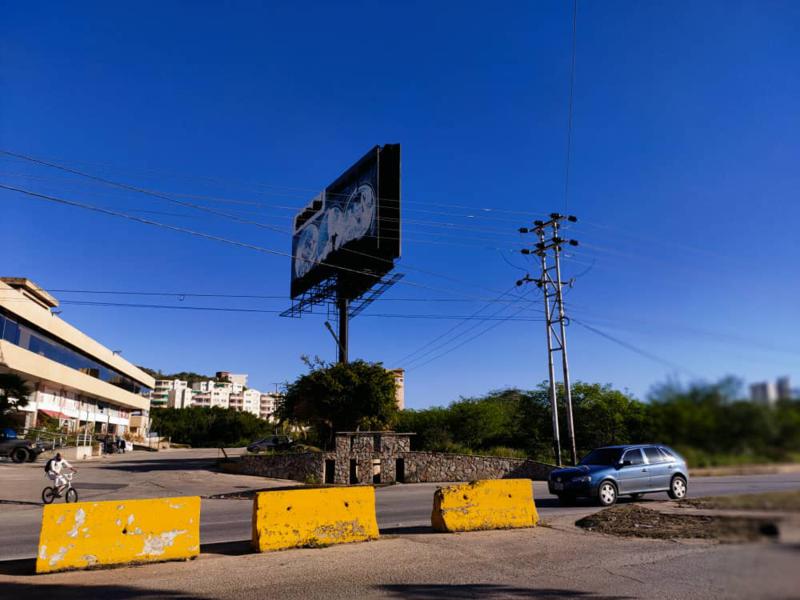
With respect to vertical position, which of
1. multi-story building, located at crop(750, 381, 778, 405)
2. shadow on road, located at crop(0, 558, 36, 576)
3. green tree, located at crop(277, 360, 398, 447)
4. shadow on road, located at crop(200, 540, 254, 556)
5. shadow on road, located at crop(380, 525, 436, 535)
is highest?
green tree, located at crop(277, 360, 398, 447)

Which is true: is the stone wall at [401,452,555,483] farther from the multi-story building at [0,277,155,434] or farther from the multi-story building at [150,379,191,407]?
the multi-story building at [150,379,191,407]

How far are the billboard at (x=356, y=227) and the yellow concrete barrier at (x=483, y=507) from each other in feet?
66.0

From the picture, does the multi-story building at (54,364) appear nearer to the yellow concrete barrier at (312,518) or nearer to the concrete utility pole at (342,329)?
the concrete utility pole at (342,329)

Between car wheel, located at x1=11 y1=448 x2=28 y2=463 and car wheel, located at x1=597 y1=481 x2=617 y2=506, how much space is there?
1211 inches

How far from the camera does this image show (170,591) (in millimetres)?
6402

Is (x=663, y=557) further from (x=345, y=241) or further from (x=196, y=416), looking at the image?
(x=196, y=416)

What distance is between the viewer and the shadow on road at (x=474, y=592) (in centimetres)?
614

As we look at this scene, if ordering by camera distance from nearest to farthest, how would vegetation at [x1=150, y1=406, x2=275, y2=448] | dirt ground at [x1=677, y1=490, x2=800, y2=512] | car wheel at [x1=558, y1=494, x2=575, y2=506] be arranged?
1. dirt ground at [x1=677, y1=490, x2=800, y2=512]
2. car wheel at [x1=558, y1=494, x2=575, y2=506]
3. vegetation at [x1=150, y1=406, x2=275, y2=448]

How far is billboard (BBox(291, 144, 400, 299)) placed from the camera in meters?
32.3

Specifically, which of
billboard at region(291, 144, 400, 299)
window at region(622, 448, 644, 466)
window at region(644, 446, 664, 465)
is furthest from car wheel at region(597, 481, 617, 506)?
billboard at region(291, 144, 400, 299)

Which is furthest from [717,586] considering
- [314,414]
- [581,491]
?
[314,414]

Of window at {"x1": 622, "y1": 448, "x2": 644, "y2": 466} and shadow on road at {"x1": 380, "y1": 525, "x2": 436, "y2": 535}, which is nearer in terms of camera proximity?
shadow on road at {"x1": 380, "y1": 525, "x2": 436, "y2": 535}

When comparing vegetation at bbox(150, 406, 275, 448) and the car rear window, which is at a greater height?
vegetation at bbox(150, 406, 275, 448)

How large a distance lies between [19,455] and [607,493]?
31.1 metres
